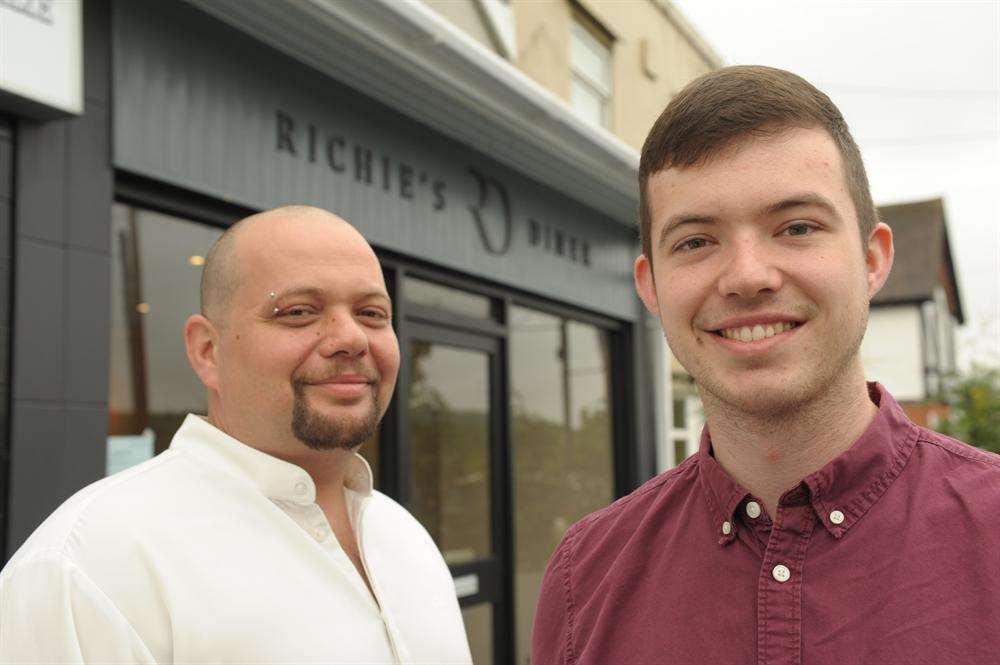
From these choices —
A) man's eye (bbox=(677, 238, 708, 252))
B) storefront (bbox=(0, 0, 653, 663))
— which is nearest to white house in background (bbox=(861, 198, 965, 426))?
storefront (bbox=(0, 0, 653, 663))

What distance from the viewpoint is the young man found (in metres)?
1.34

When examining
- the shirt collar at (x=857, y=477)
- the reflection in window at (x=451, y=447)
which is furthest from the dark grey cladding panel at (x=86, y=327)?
the shirt collar at (x=857, y=477)

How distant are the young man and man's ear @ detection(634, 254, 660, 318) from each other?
0.11m

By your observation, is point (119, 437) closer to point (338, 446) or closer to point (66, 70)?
point (66, 70)

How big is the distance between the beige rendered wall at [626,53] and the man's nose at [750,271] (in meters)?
5.41

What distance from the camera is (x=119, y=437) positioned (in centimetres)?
395

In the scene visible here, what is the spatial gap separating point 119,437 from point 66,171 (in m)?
1.18

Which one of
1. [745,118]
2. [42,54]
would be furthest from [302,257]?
[42,54]

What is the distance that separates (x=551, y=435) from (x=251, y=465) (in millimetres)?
5170

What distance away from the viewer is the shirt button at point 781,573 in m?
1.38

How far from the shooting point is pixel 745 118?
1459 millimetres

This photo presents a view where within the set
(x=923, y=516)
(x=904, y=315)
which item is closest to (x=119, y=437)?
(x=923, y=516)

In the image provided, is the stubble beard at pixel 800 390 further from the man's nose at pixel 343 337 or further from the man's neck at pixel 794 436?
the man's nose at pixel 343 337

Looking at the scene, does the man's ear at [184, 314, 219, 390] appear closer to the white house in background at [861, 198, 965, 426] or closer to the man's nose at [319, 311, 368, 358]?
the man's nose at [319, 311, 368, 358]
